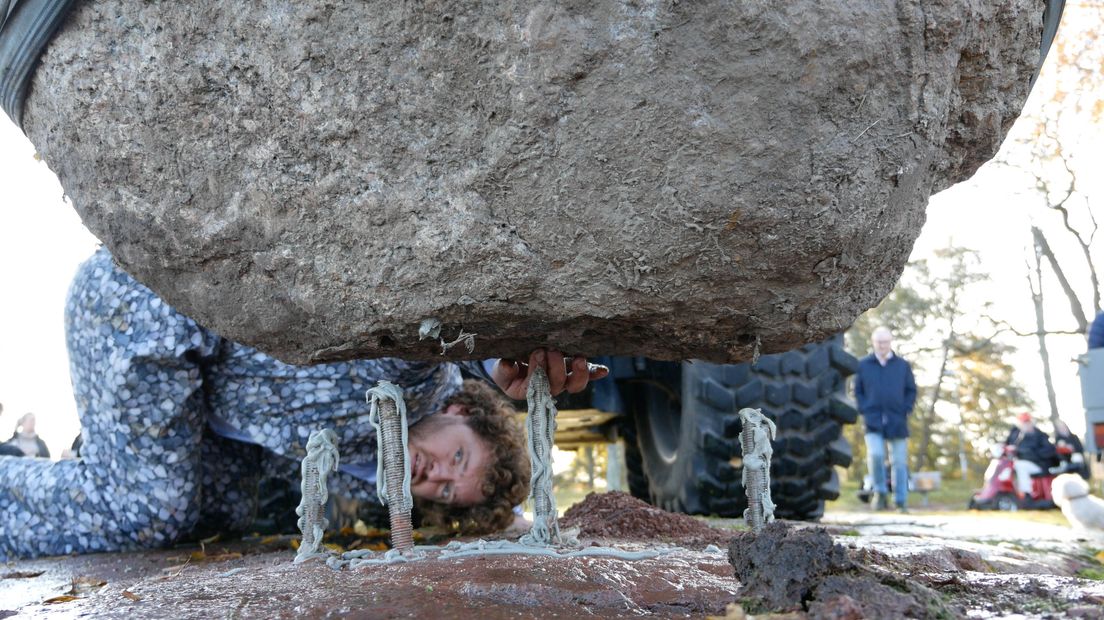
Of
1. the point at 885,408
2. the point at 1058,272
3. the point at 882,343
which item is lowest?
the point at 885,408

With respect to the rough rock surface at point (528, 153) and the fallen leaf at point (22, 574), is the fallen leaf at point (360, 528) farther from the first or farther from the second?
the rough rock surface at point (528, 153)

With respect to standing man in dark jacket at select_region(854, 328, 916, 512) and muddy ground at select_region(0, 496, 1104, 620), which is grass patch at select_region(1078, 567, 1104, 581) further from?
standing man in dark jacket at select_region(854, 328, 916, 512)

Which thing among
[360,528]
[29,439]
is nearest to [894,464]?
[360,528]

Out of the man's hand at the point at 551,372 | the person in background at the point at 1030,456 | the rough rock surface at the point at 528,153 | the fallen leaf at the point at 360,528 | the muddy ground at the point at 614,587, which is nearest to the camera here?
the muddy ground at the point at 614,587

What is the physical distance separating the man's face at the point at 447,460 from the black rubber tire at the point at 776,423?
101cm

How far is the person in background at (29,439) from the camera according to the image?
23.6 ft

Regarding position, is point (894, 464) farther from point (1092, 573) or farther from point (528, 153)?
point (528, 153)

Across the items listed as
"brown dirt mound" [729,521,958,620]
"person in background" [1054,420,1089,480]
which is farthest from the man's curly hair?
"person in background" [1054,420,1089,480]

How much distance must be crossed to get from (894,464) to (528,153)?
6.58 m

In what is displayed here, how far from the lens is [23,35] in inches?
70.8

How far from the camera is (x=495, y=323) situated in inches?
68.0

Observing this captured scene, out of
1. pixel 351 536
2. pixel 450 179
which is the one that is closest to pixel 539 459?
pixel 450 179

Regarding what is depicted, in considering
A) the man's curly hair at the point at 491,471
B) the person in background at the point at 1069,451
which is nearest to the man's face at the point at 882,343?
the person in background at the point at 1069,451

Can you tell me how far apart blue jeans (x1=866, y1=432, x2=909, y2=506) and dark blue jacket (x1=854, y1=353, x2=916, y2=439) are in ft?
0.23
